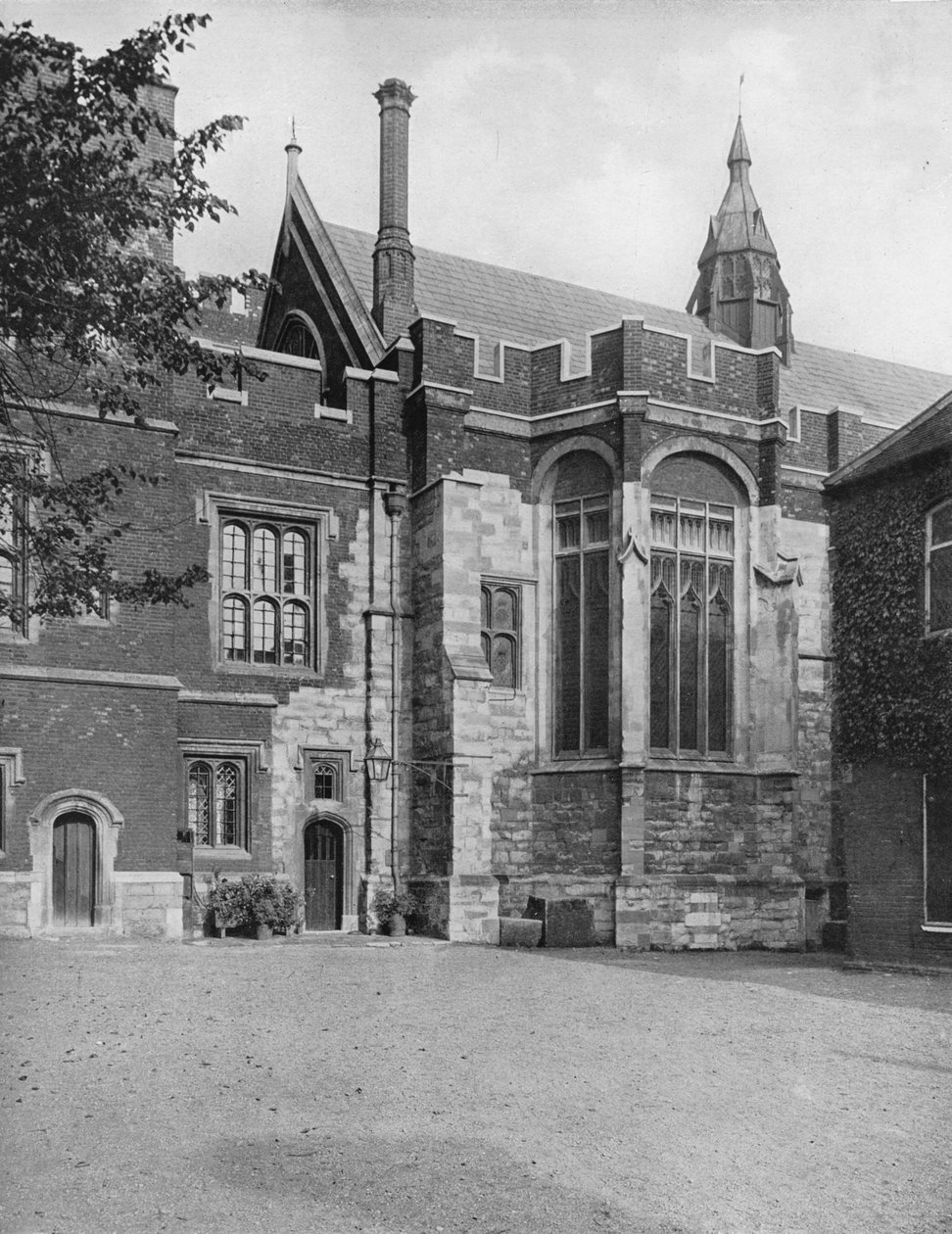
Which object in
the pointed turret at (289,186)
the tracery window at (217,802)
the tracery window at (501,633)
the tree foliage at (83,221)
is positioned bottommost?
the tracery window at (217,802)

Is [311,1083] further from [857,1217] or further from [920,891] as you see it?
[920,891]

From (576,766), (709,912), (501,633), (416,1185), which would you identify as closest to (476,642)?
(501,633)

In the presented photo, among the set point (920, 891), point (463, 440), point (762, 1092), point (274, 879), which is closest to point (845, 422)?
point (463, 440)

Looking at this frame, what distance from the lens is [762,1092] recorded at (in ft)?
29.2

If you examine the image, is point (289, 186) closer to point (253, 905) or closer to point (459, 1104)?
point (253, 905)

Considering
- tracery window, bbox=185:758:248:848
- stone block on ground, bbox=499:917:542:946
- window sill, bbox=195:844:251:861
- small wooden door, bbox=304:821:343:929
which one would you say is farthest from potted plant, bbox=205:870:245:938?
stone block on ground, bbox=499:917:542:946

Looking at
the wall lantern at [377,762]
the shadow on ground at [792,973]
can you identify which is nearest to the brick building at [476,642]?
the wall lantern at [377,762]

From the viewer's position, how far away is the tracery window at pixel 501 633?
20.1m

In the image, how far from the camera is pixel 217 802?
18469mm

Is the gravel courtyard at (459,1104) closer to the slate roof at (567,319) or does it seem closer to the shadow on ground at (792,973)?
the shadow on ground at (792,973)

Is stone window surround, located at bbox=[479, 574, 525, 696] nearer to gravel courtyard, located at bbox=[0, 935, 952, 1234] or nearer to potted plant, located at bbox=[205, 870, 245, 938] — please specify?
potted plant, located at bbox=[205, 870, 245, 938]

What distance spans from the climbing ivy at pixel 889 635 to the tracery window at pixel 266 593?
7.74 meters

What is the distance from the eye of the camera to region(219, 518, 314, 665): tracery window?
62.4 feet

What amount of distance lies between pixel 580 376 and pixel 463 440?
2.16 metres
